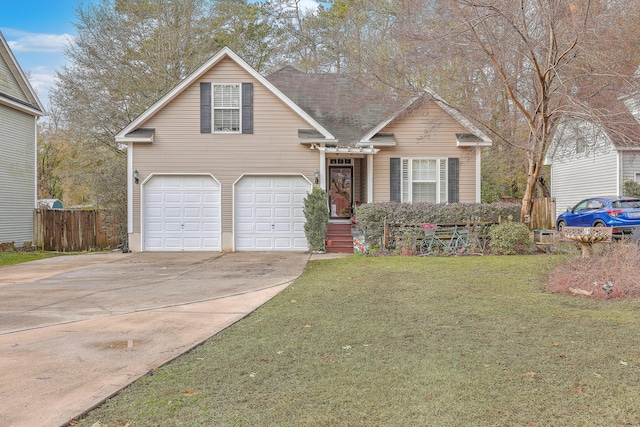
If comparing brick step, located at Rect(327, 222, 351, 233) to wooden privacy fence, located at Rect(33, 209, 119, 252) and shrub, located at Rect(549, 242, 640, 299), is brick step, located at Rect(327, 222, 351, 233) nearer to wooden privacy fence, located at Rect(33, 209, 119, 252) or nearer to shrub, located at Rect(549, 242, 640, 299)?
shrub, located at Rect(549, 242, 640, 299)

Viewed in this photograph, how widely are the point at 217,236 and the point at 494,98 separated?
38.2ft

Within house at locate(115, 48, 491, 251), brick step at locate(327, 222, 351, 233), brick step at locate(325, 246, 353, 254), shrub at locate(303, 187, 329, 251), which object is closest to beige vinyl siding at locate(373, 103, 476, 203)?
house at locate(115, 48, 491, 251)

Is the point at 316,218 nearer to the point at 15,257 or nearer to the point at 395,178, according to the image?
the point at 395,178

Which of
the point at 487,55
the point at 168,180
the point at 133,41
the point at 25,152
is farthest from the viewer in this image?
the point at 133,41

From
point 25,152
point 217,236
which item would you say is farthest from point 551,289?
point 25,152

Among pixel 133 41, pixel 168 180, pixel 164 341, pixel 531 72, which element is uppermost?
pixel 133 41

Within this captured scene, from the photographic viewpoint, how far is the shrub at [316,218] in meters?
13.6

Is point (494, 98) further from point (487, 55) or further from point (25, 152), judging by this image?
point (25, 152)

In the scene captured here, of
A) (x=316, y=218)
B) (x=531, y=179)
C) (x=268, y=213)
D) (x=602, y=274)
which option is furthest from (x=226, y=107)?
(x=602, y=274)

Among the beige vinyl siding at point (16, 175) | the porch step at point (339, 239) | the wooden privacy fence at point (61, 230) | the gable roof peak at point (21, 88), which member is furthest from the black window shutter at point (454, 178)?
the gable roof peak at point (21, 88)

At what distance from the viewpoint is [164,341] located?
16.5 feet

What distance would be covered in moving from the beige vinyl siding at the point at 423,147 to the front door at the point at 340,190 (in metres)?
1.98

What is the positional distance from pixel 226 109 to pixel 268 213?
11.7 feet

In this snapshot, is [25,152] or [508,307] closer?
[508,307]
